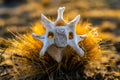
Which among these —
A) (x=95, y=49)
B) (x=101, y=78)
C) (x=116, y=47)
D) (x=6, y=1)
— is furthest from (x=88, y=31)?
(x=6, y=1)

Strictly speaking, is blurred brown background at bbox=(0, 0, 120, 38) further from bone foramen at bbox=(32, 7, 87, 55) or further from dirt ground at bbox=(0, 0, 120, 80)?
bone foramen at bbox=(32, 7, 87, 55)

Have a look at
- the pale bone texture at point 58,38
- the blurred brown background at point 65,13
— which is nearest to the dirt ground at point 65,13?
the blurred brown background at point 65,13

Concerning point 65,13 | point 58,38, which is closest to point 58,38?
point 58,38

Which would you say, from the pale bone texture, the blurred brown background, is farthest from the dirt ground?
the pale bone texture

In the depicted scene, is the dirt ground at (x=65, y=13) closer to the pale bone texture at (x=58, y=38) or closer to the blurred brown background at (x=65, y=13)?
the blurred brown background at (x=65, y=13)

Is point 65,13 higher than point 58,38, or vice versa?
point 65,13

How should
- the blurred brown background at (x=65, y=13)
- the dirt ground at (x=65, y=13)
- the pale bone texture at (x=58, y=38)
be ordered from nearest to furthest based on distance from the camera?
the pale bone texture at (x=58, y=38)
the dirt ground at (x=65, y=13)
the blurred brown background at (x=65, y=13)

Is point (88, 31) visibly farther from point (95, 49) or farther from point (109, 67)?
point (109, 67)

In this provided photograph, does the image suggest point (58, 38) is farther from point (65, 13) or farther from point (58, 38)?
point (65, 13)

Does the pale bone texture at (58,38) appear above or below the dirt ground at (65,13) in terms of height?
below
